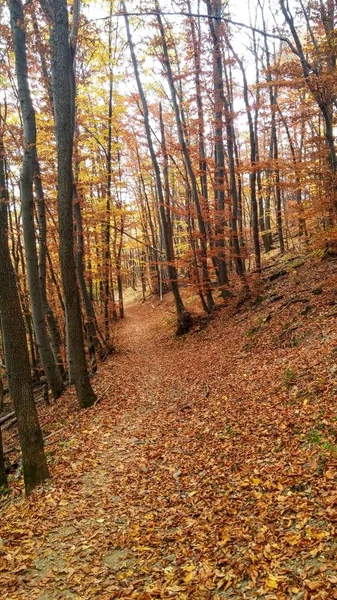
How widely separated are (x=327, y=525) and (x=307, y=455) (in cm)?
125

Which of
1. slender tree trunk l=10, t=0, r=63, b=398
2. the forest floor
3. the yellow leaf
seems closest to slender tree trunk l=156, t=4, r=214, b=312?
the forest floor

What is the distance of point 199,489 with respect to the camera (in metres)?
5.14

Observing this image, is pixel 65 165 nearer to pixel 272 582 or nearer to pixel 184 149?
pixel 184 149

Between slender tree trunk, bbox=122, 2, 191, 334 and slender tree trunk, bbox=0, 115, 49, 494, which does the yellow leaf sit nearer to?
slender tree trunk, bbox=0, 115, 49, 494

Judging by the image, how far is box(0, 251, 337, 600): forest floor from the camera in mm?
3650

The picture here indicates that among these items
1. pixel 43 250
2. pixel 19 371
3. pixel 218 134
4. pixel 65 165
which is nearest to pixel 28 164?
pixel 65 165

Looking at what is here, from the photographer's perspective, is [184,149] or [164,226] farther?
[164,226]

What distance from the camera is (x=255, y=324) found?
11930 mm

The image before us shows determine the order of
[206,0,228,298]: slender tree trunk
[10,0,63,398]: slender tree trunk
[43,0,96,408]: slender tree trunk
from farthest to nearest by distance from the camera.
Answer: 1. [206,0,228,298]: slender tree trunk
2. [10,0,63,398]: slender tree trunk
3. [43,0,96,408]: slender tree trunk

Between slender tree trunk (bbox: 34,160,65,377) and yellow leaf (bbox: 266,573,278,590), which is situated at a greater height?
slender tree trunk (bbox: 34,160,65,377)

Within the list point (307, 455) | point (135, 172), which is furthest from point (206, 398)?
point (135, 172)

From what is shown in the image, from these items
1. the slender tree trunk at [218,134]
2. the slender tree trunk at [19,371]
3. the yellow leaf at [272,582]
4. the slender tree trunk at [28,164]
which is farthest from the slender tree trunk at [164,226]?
the yellow leaf at [272,582]

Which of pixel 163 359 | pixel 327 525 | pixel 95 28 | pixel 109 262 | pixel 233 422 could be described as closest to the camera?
pixel 327 525

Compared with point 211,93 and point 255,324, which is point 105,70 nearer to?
point 211,93
